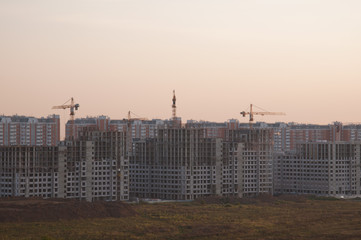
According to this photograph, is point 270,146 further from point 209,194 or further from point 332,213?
point 332,213

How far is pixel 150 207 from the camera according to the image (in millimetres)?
131625

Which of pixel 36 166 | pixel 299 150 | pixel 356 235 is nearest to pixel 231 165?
pixel 299 150

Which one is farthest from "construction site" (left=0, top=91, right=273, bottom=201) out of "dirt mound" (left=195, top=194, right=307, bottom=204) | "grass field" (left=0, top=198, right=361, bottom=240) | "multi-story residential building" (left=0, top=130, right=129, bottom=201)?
"grass field" (left=0, top=198, right=361, bottom=240)

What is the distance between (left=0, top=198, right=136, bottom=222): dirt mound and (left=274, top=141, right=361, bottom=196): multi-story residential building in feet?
197

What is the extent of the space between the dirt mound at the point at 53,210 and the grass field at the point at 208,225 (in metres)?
1.98

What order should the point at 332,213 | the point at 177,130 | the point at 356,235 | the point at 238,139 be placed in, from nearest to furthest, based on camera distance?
the point at 356,235 < the point at 332,213 < the point at 177,130 < the point at 238,139

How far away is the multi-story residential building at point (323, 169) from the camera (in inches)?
6658

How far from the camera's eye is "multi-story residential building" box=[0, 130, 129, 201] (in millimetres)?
131750

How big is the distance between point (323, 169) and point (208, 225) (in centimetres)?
6607

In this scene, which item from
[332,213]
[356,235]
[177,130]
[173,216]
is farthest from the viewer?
[177,130]

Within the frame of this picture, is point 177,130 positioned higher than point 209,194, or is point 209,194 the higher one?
point 177,130

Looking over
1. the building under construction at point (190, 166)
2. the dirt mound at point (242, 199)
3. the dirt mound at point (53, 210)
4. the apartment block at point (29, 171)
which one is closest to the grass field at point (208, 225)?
the dirt mound at point (53, 210)

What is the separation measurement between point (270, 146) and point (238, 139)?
6.77 m

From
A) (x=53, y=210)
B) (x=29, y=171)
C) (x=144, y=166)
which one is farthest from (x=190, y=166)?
(x=53, y=210)
